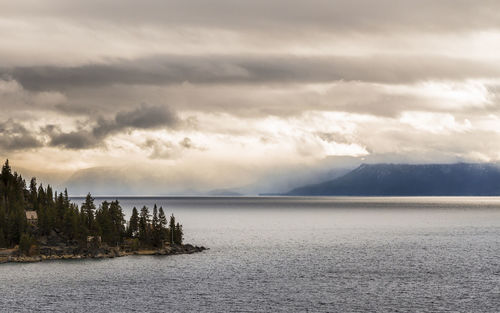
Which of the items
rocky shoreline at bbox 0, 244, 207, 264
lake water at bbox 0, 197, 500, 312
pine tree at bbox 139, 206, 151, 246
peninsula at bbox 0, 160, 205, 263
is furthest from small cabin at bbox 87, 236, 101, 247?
lake water at bbox 0, 197, 500, 312

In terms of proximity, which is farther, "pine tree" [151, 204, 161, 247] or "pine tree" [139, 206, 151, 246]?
"pine tree" [151, 204, 161, 247]

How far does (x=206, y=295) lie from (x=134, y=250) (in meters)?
75.1

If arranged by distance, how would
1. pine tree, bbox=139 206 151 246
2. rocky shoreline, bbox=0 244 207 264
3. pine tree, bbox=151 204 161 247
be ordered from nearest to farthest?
rocky shoreline, bbox=0 244 207 264, pine tree, bbox=139 206 151 246, pine tree, bbox=151 204 161 247

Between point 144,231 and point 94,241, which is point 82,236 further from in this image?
point 144,231

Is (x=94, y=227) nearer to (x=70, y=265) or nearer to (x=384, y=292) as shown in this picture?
(x=70, y=265)

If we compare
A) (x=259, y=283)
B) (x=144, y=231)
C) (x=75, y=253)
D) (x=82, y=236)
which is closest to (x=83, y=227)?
(x=82, y=236)

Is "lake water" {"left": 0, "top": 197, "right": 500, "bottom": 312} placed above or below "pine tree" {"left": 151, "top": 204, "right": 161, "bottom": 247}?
below

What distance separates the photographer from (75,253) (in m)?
174

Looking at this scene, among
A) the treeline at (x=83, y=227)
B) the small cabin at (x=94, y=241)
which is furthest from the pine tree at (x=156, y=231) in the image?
the small cabin at (x=94, y=241)

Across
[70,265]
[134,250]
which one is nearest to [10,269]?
[70,265]

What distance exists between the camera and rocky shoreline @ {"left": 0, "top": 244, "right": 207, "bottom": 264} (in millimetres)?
166000

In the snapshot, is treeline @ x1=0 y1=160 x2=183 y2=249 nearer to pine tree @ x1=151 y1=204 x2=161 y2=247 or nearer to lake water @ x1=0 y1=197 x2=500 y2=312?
pine tree @ x1=151 y1=204 x2=161 y2=247

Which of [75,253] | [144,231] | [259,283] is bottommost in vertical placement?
[259,283]

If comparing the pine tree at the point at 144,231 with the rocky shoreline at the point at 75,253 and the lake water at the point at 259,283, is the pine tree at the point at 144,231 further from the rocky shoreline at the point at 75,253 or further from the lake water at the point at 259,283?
the lake water at the point at 259,283
